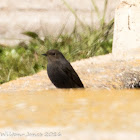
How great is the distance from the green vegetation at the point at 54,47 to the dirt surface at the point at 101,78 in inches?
44.3

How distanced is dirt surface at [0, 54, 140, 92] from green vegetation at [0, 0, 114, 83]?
1.12 m

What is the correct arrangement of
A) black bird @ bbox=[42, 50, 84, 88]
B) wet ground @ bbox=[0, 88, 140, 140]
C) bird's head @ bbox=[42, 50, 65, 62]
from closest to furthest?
wet ground @ bbox=[0, 88, 140, 140]
black bird @ bbox=[42, 50, 84, 88]
bird's head @ bbox=[42, 50, 65, 62]

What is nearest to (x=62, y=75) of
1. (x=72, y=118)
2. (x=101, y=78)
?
(x=101, y=78)

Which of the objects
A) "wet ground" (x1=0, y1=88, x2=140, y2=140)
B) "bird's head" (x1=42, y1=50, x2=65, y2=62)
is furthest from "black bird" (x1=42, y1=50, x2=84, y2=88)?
"wet ground" (x1=0, y1=88, x2=140, y2=140)

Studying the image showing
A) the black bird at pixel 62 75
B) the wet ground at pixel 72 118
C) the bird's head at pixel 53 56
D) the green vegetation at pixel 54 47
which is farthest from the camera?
the green vegetation at pixel 54 47

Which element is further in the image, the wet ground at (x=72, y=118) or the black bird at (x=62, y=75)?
the black bird at (x=62, y=75)

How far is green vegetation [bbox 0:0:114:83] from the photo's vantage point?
5.57 metres

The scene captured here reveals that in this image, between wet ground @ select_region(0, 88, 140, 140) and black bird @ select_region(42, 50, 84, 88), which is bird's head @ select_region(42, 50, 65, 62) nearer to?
A: black bird @ select_region(42, 50, 84, 88)

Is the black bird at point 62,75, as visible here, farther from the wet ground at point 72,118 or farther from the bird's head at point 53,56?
the wet ground at point 72,118

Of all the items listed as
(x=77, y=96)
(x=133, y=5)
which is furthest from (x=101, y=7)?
(x=77, y=96)

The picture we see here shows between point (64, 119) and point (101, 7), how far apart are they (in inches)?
199

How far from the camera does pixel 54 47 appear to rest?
6230mm

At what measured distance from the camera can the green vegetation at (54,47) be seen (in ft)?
18.3

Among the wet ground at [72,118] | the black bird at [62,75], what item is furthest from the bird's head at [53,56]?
the wet ground at [72,118]
